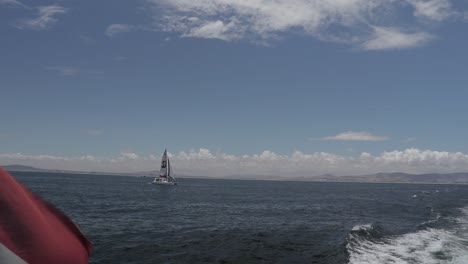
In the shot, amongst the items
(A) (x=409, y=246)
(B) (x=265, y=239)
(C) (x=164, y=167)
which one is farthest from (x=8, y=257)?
(C) (x=164, y=167)

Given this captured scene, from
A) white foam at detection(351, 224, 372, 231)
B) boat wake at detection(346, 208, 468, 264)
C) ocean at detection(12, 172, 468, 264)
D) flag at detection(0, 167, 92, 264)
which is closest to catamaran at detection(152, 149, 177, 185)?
ocean at detection(12, 172, 468, 264)

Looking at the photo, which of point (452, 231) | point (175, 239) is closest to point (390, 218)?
point (452, 231)

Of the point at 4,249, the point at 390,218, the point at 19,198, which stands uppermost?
the point at 19,198

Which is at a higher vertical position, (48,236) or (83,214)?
(48,236)

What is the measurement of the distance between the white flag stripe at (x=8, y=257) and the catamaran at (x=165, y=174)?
161 metres

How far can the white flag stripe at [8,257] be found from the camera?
6.02 metres

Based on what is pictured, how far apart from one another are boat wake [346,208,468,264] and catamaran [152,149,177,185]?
421ft

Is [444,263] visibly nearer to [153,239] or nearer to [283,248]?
[283,248]

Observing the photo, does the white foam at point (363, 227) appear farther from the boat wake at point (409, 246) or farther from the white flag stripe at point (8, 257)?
the white flag stripe at point (8, 257)

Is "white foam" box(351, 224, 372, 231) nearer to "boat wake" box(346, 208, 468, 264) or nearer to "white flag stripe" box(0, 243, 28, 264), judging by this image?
"boat wake" box(346, 208, 468, 264)

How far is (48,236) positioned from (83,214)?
5274 cm

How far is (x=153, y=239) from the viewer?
3788cm

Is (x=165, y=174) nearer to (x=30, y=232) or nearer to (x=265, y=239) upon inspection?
(x=265, y=239)

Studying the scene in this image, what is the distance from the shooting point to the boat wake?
3059 centimetres
